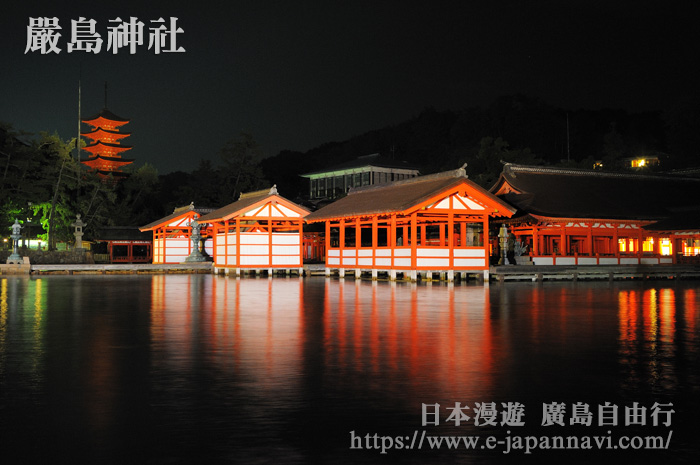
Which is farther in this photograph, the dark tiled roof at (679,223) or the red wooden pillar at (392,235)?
the dark tiled roof at (679,223)

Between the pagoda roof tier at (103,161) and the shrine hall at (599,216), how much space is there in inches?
1732

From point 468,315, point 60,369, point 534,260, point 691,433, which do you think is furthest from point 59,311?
point 534,260

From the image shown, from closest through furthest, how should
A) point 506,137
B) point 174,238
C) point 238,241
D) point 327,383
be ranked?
1. point 327,383
2. point 238,241
3. point 174,238
4. point 506,137

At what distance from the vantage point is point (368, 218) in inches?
1256

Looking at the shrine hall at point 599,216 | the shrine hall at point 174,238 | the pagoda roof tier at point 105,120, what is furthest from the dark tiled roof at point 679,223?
the pagoda roof tier at point 105,120

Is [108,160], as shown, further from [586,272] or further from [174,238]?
[586,272]

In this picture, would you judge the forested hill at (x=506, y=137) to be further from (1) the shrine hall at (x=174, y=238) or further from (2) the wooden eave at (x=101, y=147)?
(1) the shrine hall at (x=174, y=238)

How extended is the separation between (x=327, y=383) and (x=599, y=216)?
1198 inches

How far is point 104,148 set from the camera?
228 ft

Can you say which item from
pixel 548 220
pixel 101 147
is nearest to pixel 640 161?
pixel 548 220

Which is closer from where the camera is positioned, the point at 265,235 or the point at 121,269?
the point at 265,235

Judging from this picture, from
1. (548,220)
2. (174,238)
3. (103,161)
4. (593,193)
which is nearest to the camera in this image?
(548,220)

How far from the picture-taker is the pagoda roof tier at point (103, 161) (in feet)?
226

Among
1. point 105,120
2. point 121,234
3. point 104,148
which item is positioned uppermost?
point 105,120
